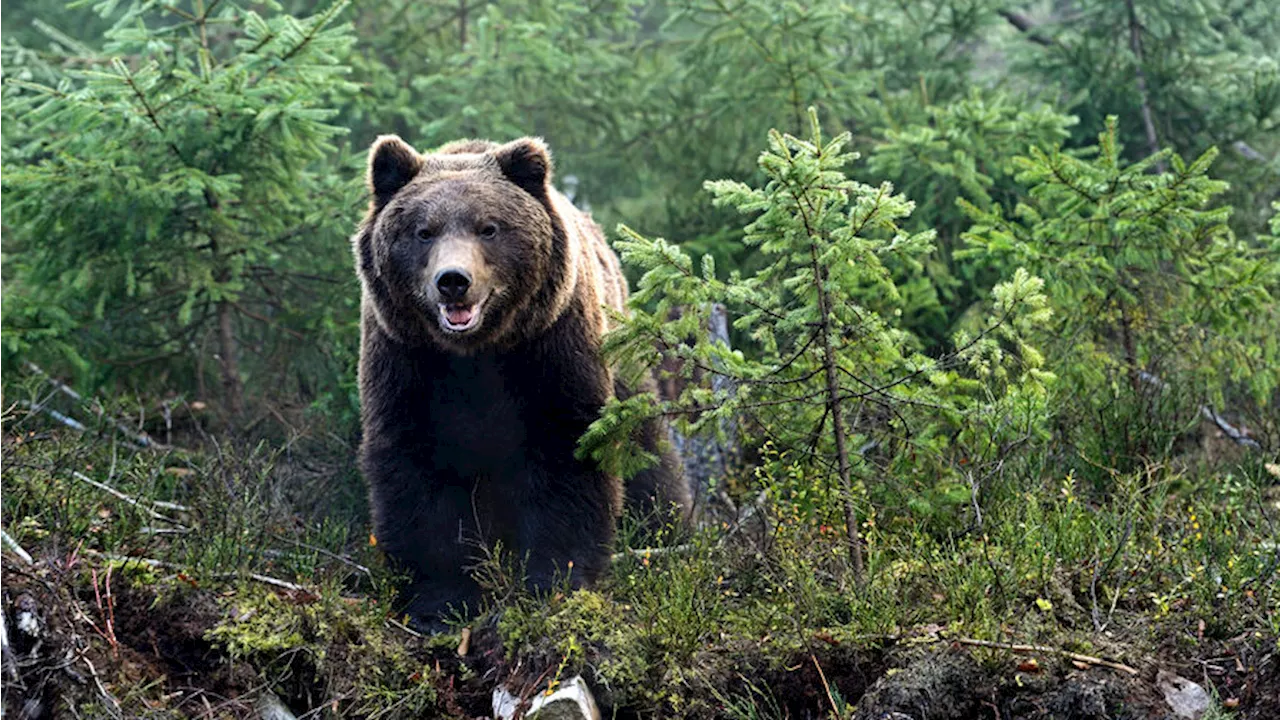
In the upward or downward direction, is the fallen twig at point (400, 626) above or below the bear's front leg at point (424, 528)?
below

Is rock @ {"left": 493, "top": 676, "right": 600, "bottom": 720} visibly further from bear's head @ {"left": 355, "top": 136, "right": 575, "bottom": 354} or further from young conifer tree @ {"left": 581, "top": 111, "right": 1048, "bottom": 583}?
bear's head @ {"left": 355, "top": 136, "right": 575, "bottom": 354}

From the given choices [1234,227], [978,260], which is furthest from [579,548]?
[1234,227]

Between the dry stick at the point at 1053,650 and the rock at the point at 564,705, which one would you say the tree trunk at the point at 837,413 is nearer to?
the dry stick at the point at 1053,650

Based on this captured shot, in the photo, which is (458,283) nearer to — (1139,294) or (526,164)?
(526,164)

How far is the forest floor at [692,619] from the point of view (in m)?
4.73

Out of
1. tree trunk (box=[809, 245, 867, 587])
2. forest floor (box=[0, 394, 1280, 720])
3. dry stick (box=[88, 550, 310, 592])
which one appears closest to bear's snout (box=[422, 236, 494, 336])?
forest floor (box=[0, 394, 1280, 720])

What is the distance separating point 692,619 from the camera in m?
5.30

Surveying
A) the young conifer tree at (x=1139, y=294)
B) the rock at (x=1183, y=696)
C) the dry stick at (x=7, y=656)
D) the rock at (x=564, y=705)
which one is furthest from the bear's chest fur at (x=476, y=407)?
the rock at (x=1183, y=696)

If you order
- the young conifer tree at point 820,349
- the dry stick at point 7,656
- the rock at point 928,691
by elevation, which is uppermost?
the young conifer tree at point 820,349

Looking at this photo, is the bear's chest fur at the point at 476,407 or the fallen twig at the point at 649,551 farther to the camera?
the bear's chest fur at the point at 476,407

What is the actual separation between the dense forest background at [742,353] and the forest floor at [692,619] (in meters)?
0.02

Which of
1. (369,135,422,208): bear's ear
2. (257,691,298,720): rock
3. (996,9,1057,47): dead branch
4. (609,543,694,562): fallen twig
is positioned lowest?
(257,691,298,720): rock

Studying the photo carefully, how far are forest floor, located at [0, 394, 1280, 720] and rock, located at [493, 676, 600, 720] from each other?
9 centimetres

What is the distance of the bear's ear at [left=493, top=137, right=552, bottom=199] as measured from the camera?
638 cm
